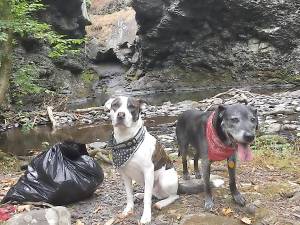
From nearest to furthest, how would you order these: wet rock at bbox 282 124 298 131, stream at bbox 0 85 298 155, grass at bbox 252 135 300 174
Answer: grass at bbox 252 135 300 174 < wet rock at bbox 282 124 298 131 < stream at bbox 0 85 298 155

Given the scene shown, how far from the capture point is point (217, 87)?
28266 millimetres

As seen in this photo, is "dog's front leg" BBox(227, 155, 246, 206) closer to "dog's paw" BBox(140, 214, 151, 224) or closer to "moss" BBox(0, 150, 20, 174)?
"dog's paw" BBox(140, 214, 151, 224)

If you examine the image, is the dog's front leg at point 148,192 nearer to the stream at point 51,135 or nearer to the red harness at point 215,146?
the red harness at point 215,146

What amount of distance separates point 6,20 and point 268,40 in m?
22.8

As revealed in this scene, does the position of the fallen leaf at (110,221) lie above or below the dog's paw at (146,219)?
below

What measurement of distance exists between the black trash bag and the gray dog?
1225mm

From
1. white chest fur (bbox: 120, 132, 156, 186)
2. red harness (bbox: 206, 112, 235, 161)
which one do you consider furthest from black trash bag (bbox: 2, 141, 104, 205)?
red harness (bbox: 206, 112, 235, 161)

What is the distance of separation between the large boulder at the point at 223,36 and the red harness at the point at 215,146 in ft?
81.2

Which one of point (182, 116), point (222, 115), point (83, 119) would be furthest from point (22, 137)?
point (222, 115)

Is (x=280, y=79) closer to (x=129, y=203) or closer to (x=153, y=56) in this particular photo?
(x=153, y=56)

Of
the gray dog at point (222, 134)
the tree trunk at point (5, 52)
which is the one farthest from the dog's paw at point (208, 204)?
the tree trunk at point (5, 52)

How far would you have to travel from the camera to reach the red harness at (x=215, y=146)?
4.21 m

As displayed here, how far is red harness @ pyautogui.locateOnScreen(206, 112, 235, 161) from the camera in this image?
4215 millimetres

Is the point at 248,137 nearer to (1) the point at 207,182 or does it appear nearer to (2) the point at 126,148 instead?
(1) the point at 207,182
